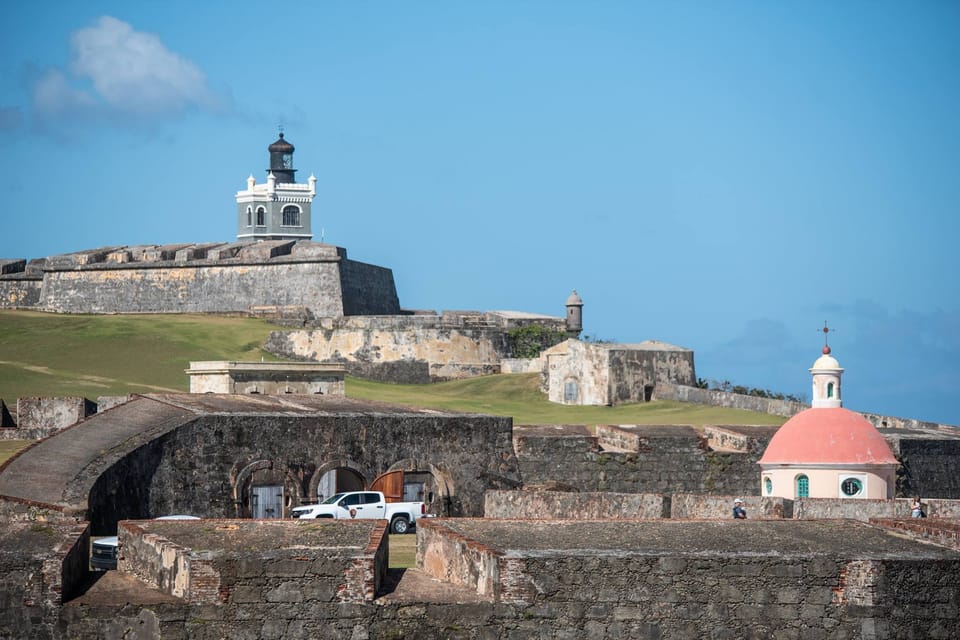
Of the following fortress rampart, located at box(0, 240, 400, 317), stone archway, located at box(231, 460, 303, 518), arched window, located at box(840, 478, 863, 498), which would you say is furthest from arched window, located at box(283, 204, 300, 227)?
arched window, located at box(840, 478, 863, 498)

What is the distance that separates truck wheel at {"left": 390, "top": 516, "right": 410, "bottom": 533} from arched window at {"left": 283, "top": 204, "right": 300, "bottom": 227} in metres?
85.1

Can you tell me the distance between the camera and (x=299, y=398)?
3459cm

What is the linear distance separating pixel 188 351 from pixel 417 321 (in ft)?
32.2

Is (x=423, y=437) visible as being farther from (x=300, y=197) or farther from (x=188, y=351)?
(x=300, y=197)

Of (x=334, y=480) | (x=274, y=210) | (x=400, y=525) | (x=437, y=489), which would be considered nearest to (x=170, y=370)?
(x=437, y=489)

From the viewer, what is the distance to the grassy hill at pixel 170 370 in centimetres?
5003

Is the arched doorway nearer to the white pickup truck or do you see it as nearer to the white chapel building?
the white pickup truck

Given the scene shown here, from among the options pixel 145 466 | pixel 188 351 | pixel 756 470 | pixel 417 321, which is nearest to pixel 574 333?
pixel 417 321

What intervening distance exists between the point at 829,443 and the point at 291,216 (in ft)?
A: 277

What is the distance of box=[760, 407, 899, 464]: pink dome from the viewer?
30.7 meters

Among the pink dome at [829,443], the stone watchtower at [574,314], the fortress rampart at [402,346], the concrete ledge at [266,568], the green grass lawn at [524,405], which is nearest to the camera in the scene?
the concrete ledge at [266,568]

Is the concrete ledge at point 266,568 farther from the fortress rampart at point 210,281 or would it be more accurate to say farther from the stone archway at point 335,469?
the fortress rampart at point 210,281

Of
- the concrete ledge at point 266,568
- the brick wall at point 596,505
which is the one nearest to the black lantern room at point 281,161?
the brick wall at point 596,505

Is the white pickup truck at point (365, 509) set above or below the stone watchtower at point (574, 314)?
below
